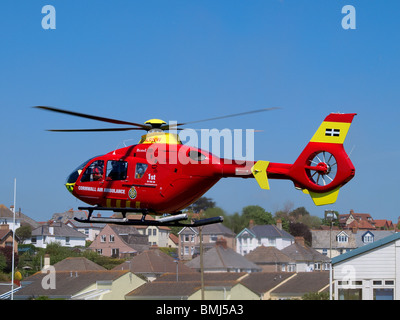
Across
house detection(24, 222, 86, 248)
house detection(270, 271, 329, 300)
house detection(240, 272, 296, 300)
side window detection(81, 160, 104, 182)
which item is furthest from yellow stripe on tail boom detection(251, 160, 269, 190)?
house detection(24, 222, 86, 248)

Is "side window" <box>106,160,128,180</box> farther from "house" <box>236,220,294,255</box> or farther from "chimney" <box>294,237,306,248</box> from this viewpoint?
"chimney" <box>294,237,306,248</box>

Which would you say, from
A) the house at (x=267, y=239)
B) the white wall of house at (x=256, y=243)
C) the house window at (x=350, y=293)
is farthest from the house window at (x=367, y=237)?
the house window at (x=350, y=293)

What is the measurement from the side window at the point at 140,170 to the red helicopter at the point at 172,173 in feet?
0.11

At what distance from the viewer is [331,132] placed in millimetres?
20344

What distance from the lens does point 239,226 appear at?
42.7m

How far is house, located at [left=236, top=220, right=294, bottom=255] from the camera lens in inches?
2734

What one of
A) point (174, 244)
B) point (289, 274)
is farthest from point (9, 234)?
point (289, 274)

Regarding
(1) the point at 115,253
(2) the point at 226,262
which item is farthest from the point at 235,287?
(1) the point at 115,253

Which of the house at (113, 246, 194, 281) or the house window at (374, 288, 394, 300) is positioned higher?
the house window at (374, 288, 394, 300)

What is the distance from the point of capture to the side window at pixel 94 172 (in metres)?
22.6

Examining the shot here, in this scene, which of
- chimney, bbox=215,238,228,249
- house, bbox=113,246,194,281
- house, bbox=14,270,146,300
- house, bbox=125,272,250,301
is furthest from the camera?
house, bbox=113,246,194,281

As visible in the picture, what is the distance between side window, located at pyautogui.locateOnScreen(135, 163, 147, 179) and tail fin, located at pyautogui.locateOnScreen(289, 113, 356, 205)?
4790mm

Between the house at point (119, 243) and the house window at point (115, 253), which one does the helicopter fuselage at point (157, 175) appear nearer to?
the house at point (119, 243)

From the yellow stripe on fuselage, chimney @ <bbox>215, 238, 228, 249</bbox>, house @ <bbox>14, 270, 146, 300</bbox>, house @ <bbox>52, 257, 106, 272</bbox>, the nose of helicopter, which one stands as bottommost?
house @ <bbox>14, 270, 146, 300</bbox>
